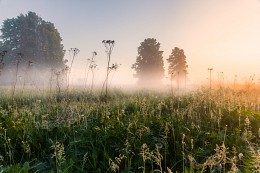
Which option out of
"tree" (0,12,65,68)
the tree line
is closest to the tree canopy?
the tree line

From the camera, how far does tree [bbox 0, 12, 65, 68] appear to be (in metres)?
45.2

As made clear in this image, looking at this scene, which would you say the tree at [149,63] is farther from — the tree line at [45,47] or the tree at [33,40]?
the tree at [33,40]

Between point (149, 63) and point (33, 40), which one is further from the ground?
point (33, 40)

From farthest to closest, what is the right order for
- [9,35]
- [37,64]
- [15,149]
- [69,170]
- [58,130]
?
[9,35], [37,64], [58,130], [15,149], [69,170]

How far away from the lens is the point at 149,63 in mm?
46875

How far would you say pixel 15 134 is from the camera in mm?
5297

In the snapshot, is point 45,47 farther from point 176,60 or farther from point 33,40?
point 176,60

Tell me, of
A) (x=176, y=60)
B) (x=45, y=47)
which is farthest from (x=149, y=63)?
(x=45, y=47)

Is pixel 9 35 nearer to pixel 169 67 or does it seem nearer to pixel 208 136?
pixel 169 67

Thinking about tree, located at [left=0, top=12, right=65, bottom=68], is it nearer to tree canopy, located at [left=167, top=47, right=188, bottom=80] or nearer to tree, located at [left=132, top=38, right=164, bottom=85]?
tree, located at [left=132, top=38, right=164, bottom=85]

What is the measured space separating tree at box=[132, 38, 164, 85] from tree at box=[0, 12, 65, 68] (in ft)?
41.6

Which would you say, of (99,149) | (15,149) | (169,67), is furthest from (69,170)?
(169,67)

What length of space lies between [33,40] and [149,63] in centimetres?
1848

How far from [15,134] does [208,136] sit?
3396 millimetres
